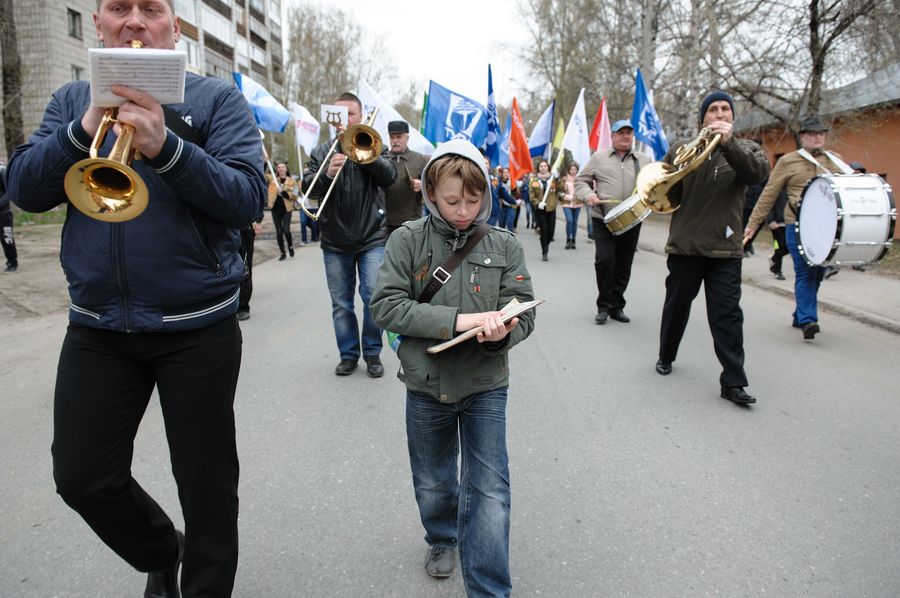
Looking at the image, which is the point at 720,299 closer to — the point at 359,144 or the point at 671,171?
the point at 671,171

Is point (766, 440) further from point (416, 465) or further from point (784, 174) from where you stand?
point (784, 174)

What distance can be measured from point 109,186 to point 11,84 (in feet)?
65.2

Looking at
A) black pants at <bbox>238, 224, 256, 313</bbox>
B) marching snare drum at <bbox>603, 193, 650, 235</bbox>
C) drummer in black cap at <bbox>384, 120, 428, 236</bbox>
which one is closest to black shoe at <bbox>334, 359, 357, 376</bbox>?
drummer in black cap at <bbox>384, 120, 428, 236</bbox>

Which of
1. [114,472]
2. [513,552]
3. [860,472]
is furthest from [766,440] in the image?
[114,472]

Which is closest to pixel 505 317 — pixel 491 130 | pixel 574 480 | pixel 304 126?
pixel 574 480

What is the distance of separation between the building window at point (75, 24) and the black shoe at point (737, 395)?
32473 millimetres

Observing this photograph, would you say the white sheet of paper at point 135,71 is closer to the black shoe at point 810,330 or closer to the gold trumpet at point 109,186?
the gold trumpet at point 109,186

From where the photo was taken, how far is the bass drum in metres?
5.42

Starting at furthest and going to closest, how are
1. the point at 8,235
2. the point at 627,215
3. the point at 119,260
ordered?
1. the point at 8,235
2. the point at 627,215
3. the point at 119,260

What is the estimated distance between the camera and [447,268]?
2.30m

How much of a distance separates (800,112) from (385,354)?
15.4 metres

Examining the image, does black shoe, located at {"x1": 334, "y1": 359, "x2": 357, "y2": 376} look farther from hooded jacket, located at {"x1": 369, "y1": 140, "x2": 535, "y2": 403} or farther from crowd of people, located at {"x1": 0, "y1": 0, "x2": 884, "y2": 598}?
hooded jacket, located at {"x1": 369, "y1": 140, "x2": 535, "y2": 403}

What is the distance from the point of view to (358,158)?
4.86 m

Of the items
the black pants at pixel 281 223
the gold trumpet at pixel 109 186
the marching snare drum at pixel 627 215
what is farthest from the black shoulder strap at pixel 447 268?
the black pants at pixel 281 223
